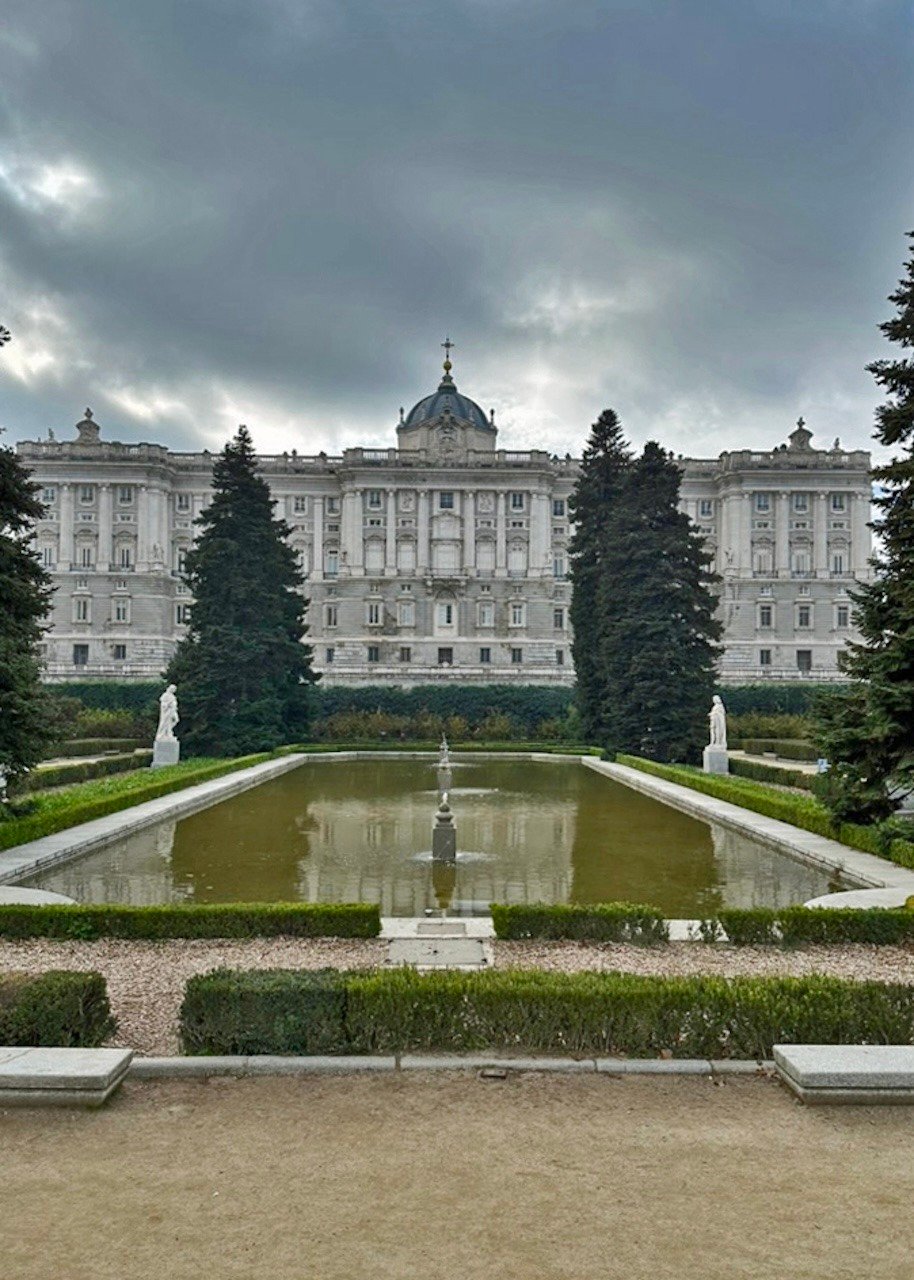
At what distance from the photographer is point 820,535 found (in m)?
77.6

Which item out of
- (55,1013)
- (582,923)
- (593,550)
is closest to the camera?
(55,1013)

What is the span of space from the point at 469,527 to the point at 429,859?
64055mm

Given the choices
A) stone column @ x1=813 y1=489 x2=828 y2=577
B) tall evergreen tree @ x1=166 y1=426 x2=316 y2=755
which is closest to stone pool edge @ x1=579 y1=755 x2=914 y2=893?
tall evergreen tree @ x1=166 y1=426 x2=316 y2=755

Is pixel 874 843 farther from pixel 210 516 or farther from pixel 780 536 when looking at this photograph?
pixel 780 536

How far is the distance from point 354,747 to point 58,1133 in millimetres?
33315

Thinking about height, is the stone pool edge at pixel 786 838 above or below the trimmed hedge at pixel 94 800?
below

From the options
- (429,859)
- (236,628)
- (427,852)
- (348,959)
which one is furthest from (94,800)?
(236,628)

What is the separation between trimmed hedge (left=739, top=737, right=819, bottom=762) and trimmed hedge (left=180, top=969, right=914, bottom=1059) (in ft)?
78.8

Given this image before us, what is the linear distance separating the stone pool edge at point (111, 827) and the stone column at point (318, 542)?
174 feet

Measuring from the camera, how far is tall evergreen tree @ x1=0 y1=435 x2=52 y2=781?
44.7 ft

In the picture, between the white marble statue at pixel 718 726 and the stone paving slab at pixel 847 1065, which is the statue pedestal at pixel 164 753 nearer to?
the white marble statue at pixel 718 726

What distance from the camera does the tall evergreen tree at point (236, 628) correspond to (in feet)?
105

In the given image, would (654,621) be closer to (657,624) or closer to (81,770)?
(657,624)

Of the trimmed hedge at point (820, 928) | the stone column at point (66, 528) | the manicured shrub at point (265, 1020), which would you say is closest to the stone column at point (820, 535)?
the stone column at point (66, 528)
